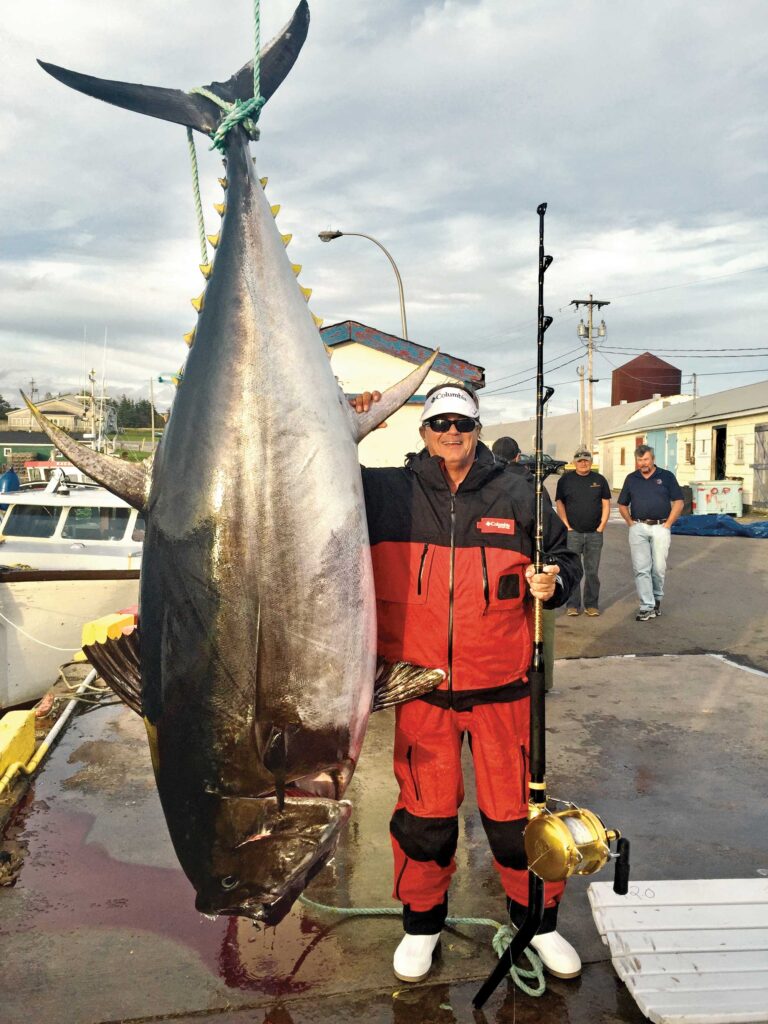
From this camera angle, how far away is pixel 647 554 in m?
7.95

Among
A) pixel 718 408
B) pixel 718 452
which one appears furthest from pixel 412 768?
pixel 718 408

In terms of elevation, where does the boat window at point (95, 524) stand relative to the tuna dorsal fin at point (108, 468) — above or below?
below

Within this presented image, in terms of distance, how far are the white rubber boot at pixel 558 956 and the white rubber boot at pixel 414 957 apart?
0.33 meters

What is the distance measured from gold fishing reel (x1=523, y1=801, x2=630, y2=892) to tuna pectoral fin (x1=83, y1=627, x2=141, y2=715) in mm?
1184

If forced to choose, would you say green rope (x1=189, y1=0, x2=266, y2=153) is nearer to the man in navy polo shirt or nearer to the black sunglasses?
the black sunglasses

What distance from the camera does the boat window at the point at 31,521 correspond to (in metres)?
9.68

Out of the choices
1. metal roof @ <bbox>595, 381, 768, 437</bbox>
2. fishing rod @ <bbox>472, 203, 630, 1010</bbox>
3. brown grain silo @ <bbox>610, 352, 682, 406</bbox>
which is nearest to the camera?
fishing rod @ <bbox>472, 203, 630, 1010</bbox>

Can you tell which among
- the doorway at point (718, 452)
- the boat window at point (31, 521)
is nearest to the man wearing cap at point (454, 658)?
the boat window at point (31, 521)

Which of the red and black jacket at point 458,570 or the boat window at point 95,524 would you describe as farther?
the boat window at point 95,524

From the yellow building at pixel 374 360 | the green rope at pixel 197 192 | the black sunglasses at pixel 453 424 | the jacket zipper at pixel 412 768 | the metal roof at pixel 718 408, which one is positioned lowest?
the jacket zipper at pixel 412 768

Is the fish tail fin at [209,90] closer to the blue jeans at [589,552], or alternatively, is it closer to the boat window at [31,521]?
the blue jeans at [589,552]

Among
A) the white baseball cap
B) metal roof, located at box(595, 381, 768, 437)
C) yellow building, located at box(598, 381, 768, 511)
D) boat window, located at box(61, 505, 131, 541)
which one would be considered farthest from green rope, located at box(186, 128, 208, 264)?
metal roof, located at box(595, 381, 768, 437)

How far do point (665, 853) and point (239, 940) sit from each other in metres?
1.72

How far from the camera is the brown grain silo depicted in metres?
51.3
